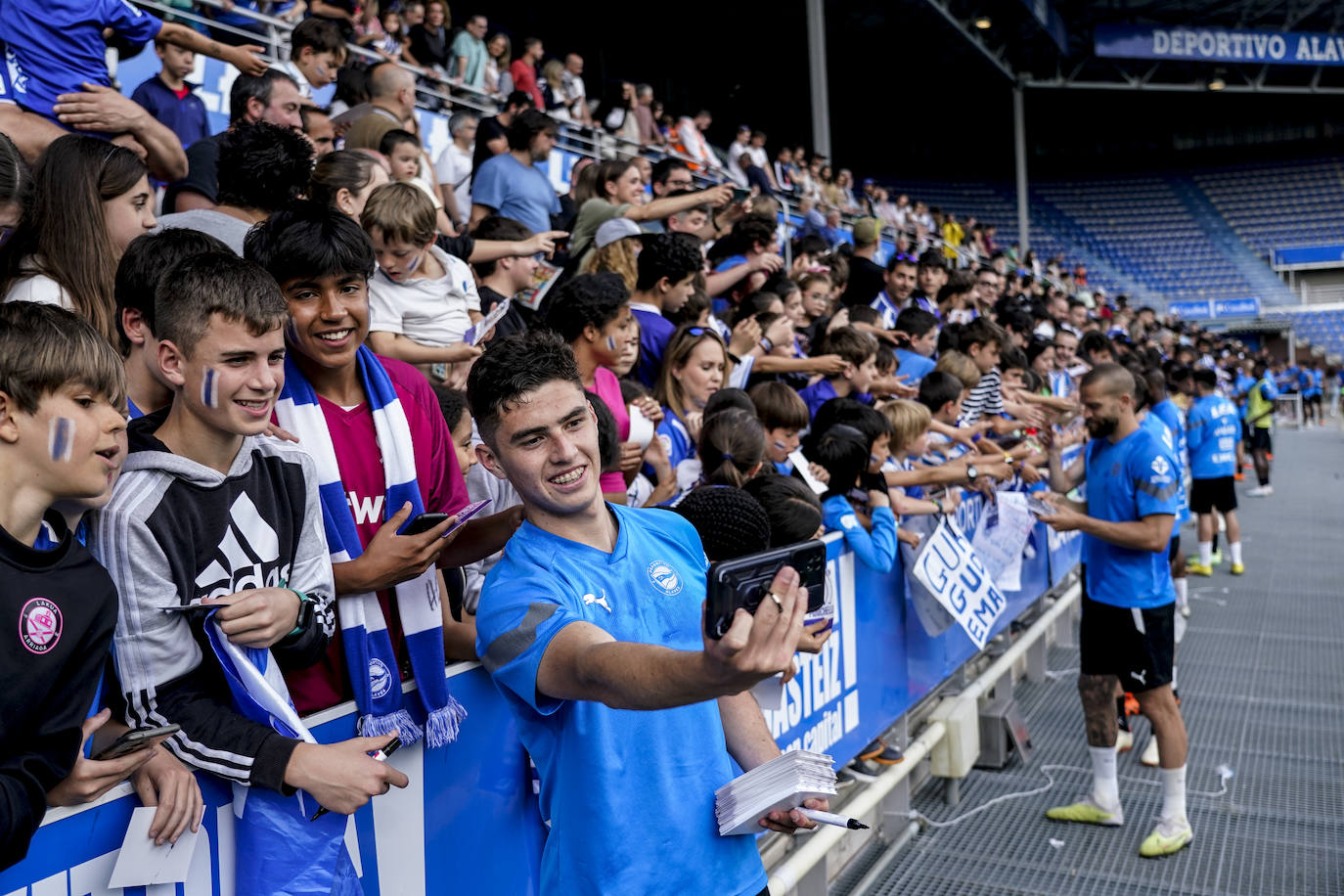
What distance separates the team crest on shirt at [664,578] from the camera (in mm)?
1994

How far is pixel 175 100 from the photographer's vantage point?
4.96 meters

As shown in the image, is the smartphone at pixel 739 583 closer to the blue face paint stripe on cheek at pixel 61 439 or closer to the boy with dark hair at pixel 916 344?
the blue face paint stripe on cheek at pixel 61 439

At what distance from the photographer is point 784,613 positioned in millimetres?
1424

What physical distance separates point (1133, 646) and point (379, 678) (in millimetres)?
3678

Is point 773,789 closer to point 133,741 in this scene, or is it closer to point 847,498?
point 133,741

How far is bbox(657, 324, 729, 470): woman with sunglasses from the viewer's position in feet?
14.0

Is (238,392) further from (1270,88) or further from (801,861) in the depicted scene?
(1270,88)

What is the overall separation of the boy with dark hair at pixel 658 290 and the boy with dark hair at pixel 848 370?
3.33 ft

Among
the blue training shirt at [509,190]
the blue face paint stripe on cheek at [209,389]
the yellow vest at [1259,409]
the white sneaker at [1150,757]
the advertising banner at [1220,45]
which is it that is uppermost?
the advertising banner at [1220,45]

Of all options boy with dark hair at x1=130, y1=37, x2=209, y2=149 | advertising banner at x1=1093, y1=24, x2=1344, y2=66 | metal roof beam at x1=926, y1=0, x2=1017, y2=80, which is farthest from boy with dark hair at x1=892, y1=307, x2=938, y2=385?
advertising banner at x1=1093, y1=24, x2=1344, y2=66

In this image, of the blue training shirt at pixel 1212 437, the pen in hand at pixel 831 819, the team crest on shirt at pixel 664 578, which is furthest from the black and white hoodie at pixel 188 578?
the blue training shirt at pixel 1212 437

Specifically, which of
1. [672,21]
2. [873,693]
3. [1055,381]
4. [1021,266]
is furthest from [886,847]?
[672,21]

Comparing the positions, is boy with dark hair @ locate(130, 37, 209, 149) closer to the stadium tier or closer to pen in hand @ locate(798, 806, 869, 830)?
pen in hand @ locate(798, 806, 869, 830)

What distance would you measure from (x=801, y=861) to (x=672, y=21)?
2581cm
